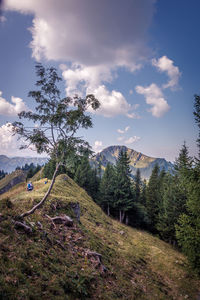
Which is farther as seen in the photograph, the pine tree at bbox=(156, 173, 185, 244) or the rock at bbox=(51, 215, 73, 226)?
the pine tree at bbox=(156, 173, 185, 244)

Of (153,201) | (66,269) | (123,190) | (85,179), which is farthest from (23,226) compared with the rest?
(153,201)

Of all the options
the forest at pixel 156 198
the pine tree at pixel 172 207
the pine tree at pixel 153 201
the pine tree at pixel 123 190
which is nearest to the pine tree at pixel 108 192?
the forest at pixel 156 198

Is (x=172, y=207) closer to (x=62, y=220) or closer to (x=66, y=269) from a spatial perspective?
(x=62, y=220)

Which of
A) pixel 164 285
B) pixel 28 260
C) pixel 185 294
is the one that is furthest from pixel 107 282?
pixel 185 294

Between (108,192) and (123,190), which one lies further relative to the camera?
(108,192)

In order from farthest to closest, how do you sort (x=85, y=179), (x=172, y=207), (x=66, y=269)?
(x=85, y=179)
(x=172, y=207)
(x=66, y=269)

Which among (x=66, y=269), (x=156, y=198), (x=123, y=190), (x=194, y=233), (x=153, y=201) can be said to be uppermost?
(x=123, y=190)

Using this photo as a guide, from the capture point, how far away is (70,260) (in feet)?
29.1

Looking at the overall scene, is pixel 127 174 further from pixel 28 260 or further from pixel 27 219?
pixel 28 260

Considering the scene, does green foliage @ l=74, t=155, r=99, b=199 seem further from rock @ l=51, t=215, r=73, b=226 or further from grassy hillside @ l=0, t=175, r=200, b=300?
rock @ l=51, t=215, r=73, b=226

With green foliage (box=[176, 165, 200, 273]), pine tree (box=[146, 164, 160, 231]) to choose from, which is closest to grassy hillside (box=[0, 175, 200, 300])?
green foliage (box=[176, 165, 200, 273])

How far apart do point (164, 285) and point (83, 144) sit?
41.8ft

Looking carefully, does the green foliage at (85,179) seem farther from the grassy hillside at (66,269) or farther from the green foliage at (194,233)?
the green foliage at (194,233)

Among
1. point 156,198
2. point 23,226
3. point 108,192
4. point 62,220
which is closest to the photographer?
point 23,226
